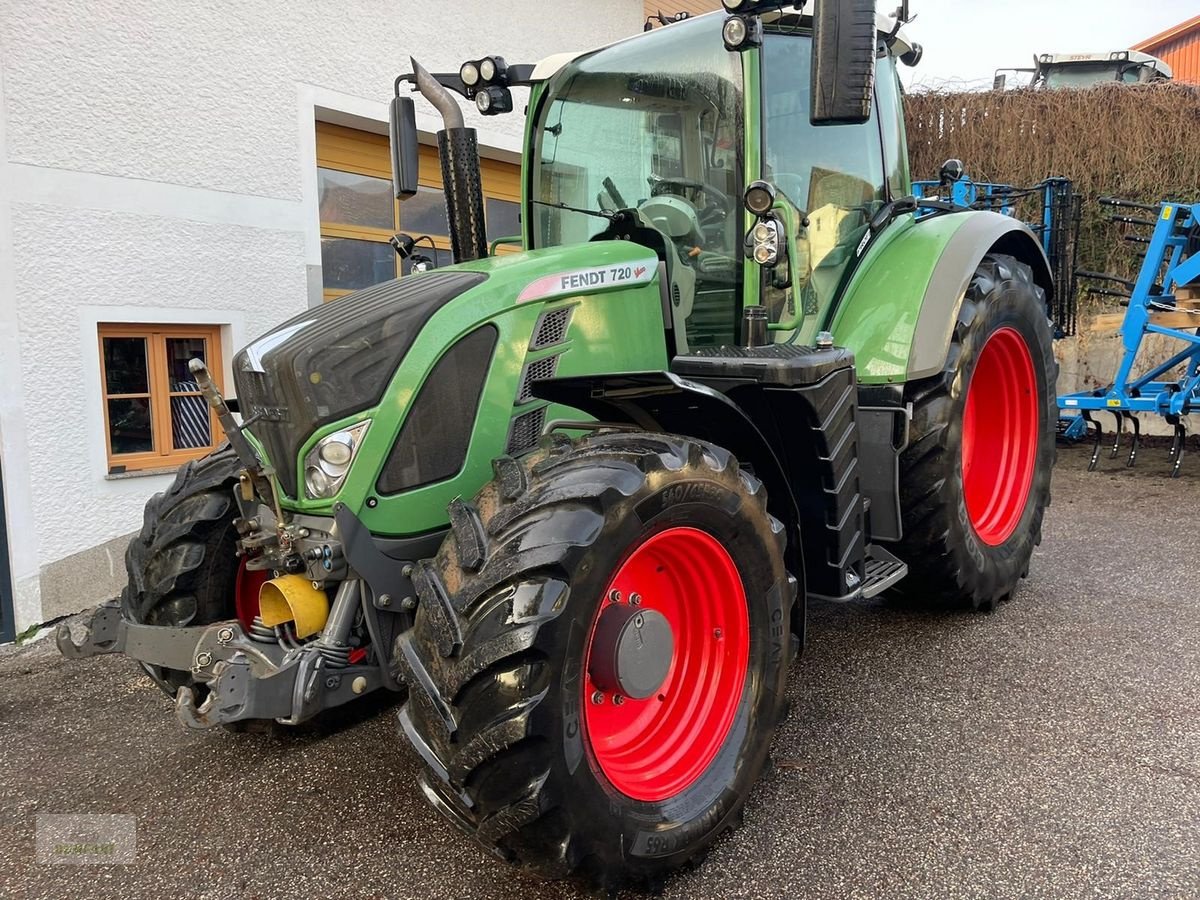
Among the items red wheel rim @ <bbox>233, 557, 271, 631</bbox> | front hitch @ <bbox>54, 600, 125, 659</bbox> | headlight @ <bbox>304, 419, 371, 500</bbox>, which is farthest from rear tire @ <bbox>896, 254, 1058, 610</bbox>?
front hitch @ <bbox>54, 600, 125, 659</bbox>

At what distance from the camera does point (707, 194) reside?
2943 millimetres

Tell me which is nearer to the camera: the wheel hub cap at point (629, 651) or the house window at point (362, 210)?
the wheel hub cap at point (629, 651)

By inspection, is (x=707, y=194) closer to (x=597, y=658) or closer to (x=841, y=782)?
(x=597, y=658)

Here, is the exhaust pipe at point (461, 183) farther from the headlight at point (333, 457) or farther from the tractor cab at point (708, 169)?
the headlight at point (333, 457)

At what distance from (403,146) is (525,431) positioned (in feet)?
4.57

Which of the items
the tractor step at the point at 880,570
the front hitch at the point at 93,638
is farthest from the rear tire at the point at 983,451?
the front hitch at the point at 93,638

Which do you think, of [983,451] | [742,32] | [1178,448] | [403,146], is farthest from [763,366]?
[1178,448]

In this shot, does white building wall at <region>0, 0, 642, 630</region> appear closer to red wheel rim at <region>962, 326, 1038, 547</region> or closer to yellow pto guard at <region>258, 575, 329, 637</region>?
yellow pto guard at <region>258, 575, 329, 637</region>

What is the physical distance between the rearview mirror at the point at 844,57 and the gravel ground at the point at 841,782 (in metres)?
1.76

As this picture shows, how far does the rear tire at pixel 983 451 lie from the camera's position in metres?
Answer: 3.22

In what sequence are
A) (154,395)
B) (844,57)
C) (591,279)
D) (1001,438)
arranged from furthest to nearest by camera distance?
(154,395) < (1001,438) < (591,279) < (844,57)

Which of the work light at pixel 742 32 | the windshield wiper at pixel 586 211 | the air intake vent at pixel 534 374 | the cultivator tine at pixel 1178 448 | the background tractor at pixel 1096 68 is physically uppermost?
the background tractor at pixel 1096 68

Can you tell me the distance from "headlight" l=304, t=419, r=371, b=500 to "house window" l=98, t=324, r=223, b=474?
2446mm

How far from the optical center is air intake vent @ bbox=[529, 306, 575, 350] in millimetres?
2400
